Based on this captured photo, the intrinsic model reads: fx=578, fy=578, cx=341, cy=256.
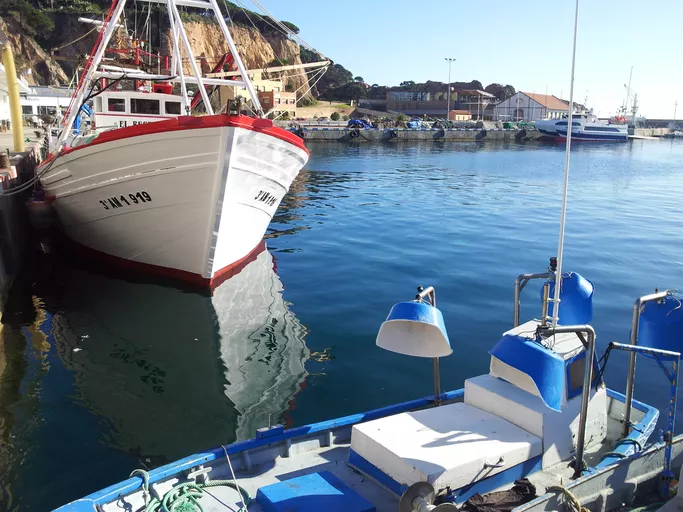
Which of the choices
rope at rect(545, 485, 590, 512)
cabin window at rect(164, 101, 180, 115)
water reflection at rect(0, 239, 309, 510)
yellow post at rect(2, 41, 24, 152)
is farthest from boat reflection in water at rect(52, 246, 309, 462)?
yellow post at rect(2, 41, 24, 152)

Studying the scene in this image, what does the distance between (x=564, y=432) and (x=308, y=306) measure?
26.7ft

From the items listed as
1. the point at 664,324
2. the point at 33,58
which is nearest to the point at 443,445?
the point at 664,324

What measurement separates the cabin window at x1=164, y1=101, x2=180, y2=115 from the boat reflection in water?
217 inches

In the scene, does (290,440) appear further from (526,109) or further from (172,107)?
(526,109)

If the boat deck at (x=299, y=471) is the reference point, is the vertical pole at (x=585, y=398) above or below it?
above

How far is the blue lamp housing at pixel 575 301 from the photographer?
6.56 m

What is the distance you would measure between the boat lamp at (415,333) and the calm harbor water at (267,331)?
300 cm

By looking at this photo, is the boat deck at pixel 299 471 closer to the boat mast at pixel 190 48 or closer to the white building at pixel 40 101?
the boat mast at pixel 190 48

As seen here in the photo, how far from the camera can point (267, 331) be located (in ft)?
38.7

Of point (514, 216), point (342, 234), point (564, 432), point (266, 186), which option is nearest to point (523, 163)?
point (514, 216)

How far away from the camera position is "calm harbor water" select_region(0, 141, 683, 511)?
7738 millimetres

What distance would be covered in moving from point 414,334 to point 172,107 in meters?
14.0

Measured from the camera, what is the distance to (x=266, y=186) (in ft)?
46.1

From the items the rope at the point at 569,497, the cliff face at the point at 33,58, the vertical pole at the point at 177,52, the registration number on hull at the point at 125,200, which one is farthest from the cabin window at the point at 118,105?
the cliff face at the point at 33,58
